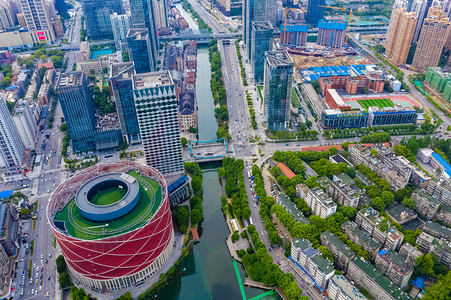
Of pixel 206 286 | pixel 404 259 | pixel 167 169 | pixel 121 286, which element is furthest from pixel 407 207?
pixel 121 286

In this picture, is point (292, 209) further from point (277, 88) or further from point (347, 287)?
point (277, 88)

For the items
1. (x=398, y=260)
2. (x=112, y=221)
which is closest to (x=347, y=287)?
(x=398, y=260)

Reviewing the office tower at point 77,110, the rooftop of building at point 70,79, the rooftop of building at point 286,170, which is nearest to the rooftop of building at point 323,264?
the rooftop of building at point 286,170

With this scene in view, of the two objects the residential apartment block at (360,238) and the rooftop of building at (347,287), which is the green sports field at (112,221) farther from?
the residential apartment block at (360,238)

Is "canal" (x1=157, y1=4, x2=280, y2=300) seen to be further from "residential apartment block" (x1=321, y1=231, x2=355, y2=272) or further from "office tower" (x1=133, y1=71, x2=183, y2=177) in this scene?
"office tower" (x1=133, y1=71, x2=183, y2=177)

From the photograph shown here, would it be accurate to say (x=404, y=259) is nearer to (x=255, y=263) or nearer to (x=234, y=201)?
(x=255, y=263)

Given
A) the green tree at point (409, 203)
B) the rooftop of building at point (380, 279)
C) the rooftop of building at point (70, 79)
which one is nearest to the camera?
the rooftop of building at point (380, 279)
